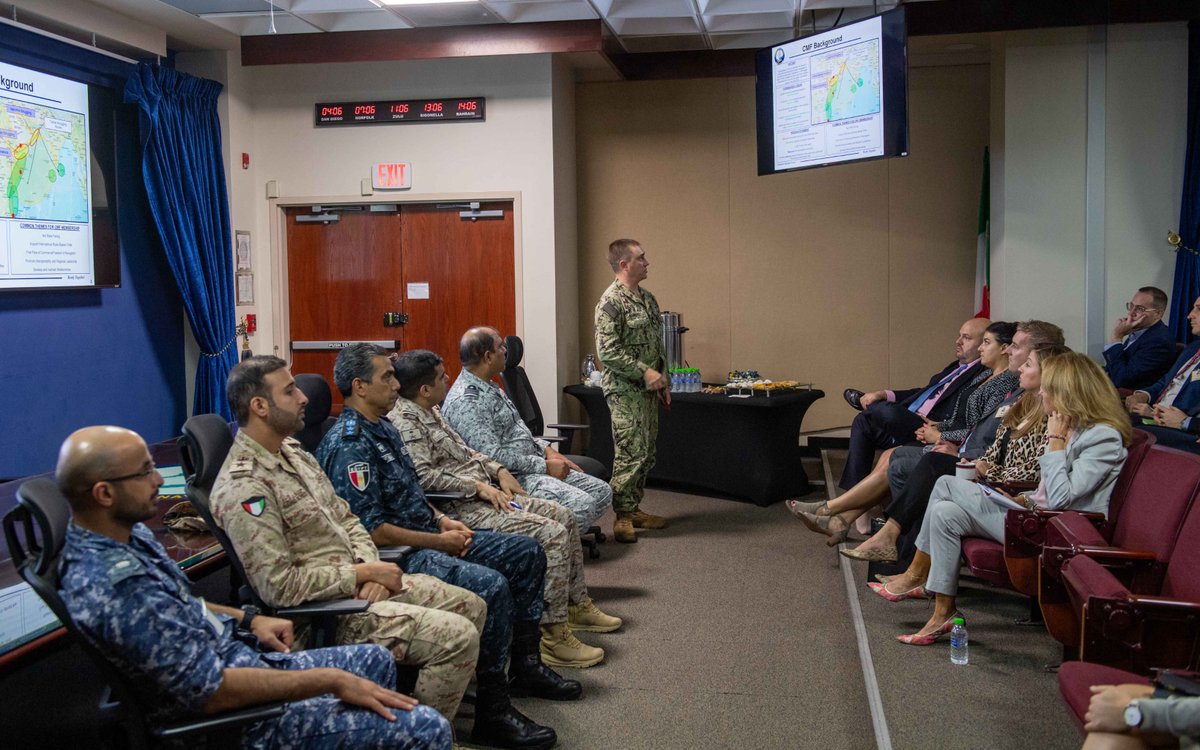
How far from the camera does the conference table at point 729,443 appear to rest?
5918 millimetres

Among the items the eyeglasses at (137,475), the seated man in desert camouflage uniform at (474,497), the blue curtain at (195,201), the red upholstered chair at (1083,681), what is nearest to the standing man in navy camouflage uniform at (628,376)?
the seated man in desert camouflage uniform at (474,497)

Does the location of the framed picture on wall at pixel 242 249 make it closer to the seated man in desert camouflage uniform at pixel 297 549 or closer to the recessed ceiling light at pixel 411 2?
the recessed ceiling light at pixel 411 2

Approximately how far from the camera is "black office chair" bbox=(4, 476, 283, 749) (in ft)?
5.90

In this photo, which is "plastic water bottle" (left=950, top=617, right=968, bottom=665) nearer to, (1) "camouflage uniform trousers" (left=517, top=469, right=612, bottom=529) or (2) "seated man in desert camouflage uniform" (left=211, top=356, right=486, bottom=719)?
(1) "camouflage uniform trousers" (left=517, top=469, right=612, bottom=529)

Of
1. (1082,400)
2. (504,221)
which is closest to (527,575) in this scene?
(1082,400)

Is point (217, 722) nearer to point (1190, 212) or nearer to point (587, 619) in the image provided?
point (587, 619)

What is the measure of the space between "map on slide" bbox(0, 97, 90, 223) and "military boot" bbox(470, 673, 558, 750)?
3723 mm

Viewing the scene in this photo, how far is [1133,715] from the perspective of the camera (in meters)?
1.84

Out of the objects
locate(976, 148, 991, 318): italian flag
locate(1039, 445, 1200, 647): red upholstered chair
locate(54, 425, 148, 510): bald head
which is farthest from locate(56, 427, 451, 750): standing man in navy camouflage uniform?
locate(976, 148, 991, 318): italian flag

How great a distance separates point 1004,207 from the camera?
6.17 meters

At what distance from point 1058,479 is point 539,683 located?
1.69 meters

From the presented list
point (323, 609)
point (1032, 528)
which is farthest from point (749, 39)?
point (323, 609)

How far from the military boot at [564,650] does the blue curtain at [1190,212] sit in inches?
164

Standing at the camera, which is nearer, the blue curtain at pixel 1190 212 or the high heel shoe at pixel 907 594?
the high heel shoe at pixel 907 594
